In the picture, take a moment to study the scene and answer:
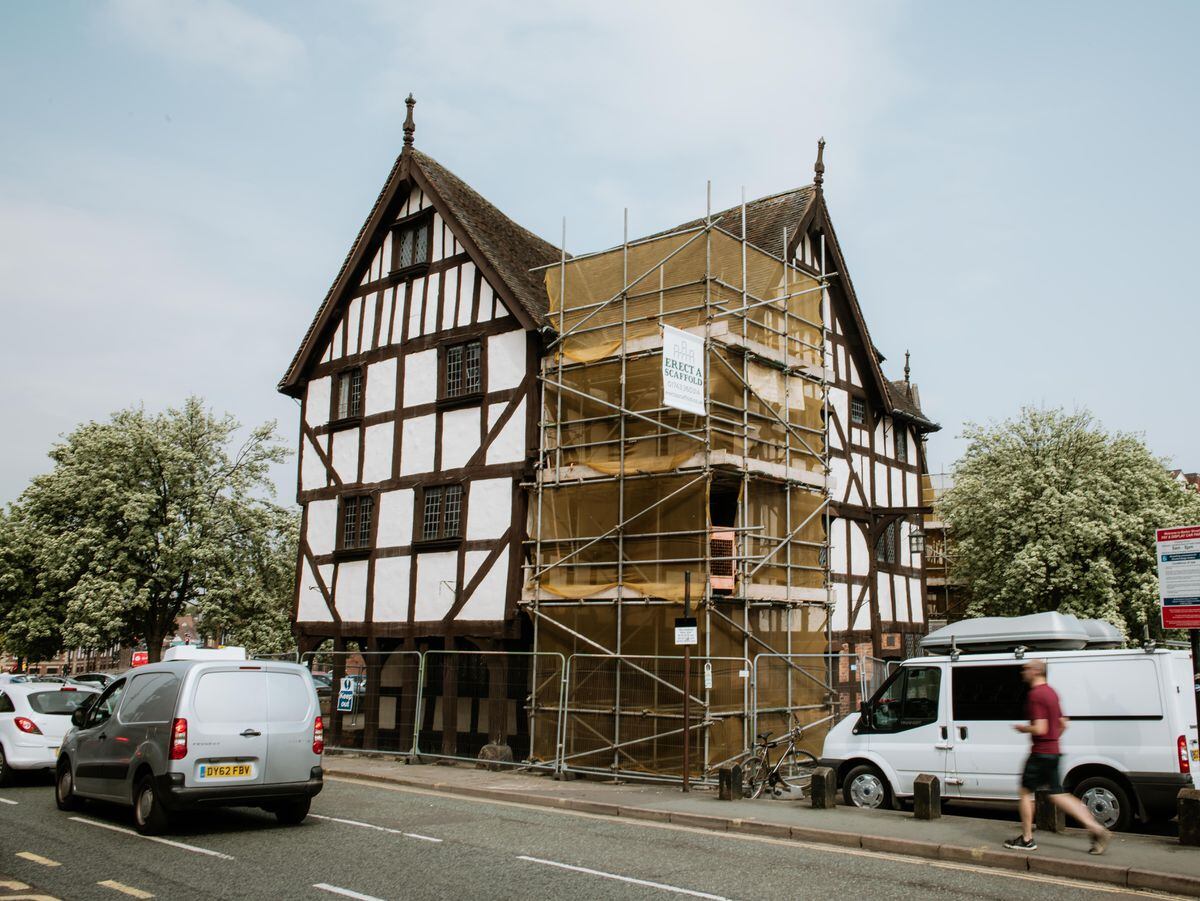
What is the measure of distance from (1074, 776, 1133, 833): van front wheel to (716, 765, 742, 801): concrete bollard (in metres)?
4.37

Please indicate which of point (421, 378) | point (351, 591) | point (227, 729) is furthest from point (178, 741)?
point (421, 378)

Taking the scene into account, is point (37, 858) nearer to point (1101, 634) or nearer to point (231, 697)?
point (231, 697)

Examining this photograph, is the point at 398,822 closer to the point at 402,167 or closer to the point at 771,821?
the point at 771,821

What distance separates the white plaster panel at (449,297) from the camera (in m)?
23.4

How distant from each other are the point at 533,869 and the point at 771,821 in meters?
3.94

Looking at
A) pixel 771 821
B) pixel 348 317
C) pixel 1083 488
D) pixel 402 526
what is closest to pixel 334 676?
pixel 402 526

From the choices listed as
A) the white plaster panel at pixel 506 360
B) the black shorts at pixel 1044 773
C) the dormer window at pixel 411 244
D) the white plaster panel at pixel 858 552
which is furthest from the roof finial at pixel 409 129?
the black shorts at pixel 1044 773

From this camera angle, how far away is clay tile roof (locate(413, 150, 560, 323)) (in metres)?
22.2

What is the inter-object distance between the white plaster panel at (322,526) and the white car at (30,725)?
352 inches

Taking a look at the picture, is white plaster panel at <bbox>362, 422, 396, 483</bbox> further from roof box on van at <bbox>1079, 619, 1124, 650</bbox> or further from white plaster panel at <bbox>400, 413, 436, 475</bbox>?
roof box on van at <bbox>1079, 619, 1124, 650</bbox>

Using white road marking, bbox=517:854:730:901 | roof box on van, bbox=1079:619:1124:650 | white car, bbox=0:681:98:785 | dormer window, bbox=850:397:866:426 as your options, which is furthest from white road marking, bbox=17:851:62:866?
dormer window, bbox=850:397:866:426

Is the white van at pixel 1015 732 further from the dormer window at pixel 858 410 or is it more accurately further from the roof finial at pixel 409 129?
the roof finial at pixel 409 129

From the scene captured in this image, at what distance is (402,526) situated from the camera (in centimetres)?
2320

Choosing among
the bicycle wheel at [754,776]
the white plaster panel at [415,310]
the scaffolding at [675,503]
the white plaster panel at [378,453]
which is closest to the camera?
the bicycle wheel at [754,776]
